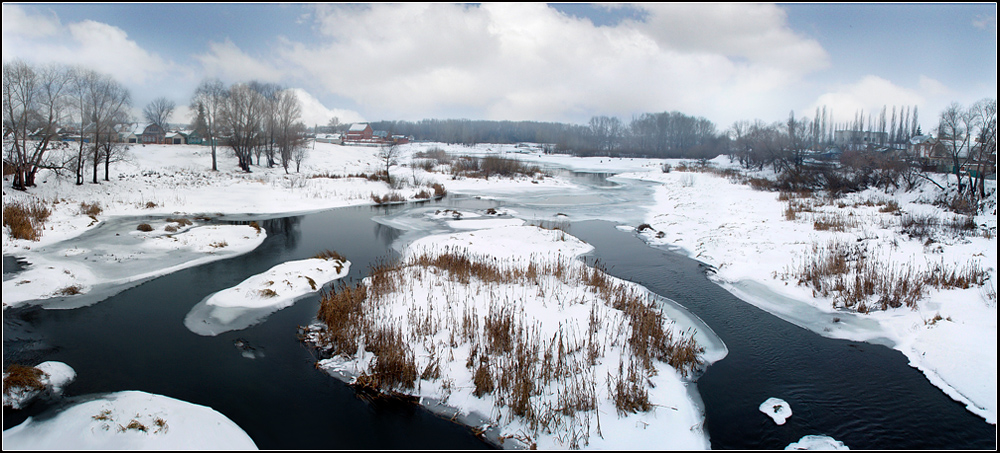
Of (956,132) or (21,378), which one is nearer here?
(21,378)

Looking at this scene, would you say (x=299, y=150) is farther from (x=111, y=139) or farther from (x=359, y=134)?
(x=359, y=134)

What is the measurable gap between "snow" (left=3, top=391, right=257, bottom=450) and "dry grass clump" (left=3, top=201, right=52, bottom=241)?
1258cm

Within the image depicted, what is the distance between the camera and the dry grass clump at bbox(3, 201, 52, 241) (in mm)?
14992

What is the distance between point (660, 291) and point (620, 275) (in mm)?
1460

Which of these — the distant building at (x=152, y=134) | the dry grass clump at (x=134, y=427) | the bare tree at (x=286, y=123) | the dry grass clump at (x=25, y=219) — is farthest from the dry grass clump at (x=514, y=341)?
the distant building at (x=152, y=134)

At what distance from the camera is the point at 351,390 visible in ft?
23.0

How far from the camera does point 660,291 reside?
11.4 metres

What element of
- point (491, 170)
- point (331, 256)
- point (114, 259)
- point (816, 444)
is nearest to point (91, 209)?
point (114, 259)

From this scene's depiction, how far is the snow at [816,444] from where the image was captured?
573 cm

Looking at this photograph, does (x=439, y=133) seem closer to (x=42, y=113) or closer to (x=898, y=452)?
(x=42, y=113)

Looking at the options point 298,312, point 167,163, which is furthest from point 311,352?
point 167,163

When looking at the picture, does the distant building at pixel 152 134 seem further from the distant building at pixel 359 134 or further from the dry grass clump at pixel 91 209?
the dry grass clump at pixel 91 209

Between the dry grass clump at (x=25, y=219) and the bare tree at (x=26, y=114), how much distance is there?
412cm

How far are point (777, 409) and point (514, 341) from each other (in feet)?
12.4
